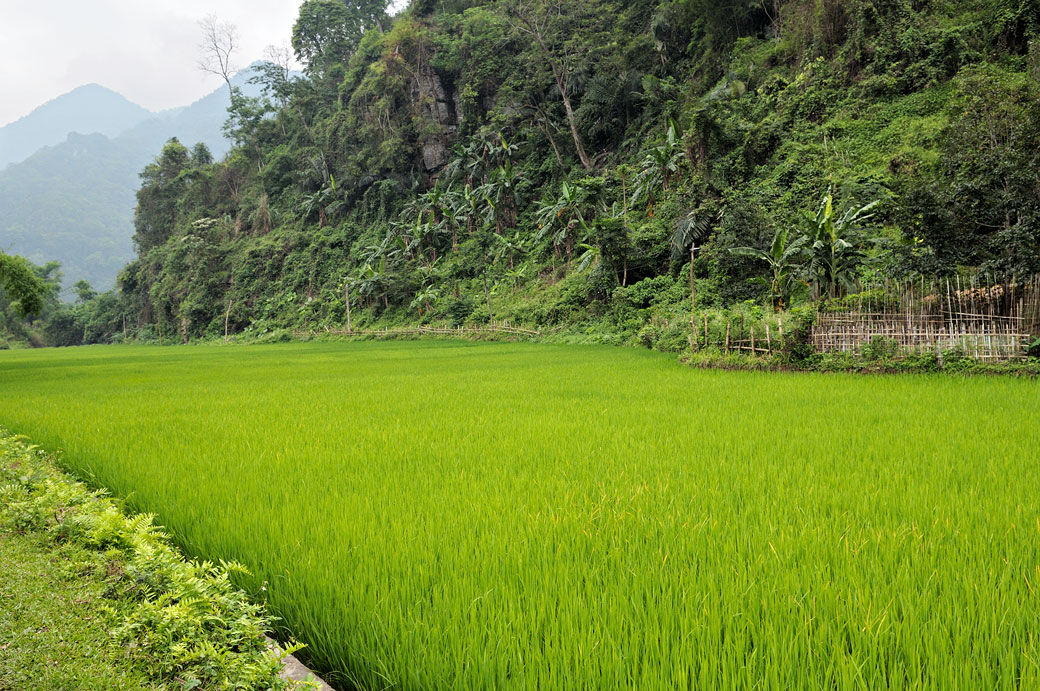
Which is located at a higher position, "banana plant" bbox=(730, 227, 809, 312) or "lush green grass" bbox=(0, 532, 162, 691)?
"banana plant" bbox=(730, 227, 809, 312)

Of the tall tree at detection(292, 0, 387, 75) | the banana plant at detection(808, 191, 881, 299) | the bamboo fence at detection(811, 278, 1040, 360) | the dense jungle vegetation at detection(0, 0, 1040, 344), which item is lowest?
the bamboo fence at detection(811, 278, 1040, 360)

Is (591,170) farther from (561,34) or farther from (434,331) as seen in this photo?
(434,331)

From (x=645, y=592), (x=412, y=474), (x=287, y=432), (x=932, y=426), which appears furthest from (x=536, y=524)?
(x=932, y=426)

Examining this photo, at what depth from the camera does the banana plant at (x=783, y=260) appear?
42.1 ft

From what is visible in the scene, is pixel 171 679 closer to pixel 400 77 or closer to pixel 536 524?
pixel 536 524

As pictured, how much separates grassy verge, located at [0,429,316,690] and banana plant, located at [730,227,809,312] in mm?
13003

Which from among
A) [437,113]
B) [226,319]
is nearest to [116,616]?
[437,113]

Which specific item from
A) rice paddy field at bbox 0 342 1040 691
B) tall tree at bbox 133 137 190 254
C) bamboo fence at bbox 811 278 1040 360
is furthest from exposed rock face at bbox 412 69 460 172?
rice paddy field at bbox 0 342 1040 691

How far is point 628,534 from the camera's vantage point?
262 cm

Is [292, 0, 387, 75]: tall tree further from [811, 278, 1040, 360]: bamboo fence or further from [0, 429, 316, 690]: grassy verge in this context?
[0, 429, 316, 690]: grassy verge

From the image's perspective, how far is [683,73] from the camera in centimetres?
2747

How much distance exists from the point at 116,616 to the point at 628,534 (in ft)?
6.99

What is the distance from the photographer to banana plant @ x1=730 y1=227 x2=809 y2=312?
42.1ft

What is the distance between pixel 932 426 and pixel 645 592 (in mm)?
4347
